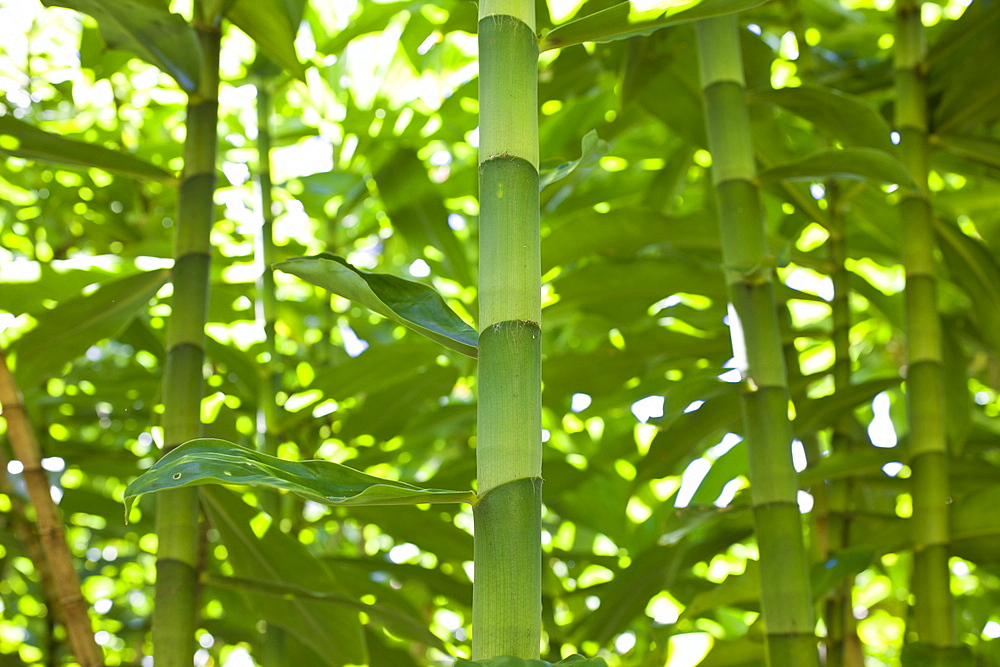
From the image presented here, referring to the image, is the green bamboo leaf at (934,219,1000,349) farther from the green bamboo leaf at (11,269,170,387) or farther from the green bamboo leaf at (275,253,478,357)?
the green bamboo leaf at (11,269,170,387)

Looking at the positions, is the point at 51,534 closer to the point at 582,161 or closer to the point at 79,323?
the point at 79,323

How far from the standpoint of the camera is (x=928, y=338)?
83 centimetres

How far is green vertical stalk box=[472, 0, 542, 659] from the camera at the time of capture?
41 cm

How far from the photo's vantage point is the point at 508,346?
44 cm

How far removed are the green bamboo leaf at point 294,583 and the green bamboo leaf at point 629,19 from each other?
1.51ft

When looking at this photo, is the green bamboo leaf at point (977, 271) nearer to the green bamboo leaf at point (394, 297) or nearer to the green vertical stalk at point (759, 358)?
the green vertical stalk at point (759, 358)

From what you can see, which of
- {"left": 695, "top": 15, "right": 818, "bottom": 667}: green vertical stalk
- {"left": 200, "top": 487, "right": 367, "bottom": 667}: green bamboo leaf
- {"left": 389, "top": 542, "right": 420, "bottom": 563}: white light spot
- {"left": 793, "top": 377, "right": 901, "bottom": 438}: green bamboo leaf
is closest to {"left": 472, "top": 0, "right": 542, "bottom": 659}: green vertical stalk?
{"left": 695, "top": 15, "right": 818, "bottom": 667}: green vertical stalk

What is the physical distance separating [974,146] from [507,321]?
2.23 feet

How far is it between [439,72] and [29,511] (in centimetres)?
85

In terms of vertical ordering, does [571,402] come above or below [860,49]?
below

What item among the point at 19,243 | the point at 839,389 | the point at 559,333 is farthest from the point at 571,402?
the point at 19,243

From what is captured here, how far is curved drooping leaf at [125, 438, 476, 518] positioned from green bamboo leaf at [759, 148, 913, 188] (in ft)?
1.42

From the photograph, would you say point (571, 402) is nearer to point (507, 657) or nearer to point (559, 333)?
point (559, 333)

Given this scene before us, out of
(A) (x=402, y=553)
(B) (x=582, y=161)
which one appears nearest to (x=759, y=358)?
(B) (x=582, y=161)
